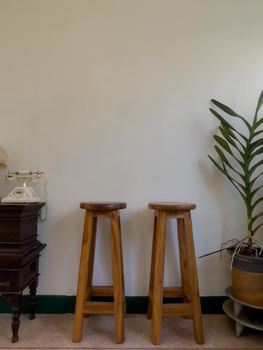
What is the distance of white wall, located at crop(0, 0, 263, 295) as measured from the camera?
1.76m

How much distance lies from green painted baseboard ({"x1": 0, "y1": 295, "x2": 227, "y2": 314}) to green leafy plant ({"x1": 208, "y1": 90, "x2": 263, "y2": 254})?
48 cm

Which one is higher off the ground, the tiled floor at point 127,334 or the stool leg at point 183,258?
the stool leg at point 183,258

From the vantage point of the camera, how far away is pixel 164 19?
5.99 feet

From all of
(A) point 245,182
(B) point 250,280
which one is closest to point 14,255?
(B) point 250,280

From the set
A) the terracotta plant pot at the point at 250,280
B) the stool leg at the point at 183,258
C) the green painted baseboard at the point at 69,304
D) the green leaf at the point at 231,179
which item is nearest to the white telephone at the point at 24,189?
the green painted baseboard at the point at 69,304

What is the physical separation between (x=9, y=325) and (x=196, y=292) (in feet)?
3.67

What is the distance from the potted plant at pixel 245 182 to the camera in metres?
1.42

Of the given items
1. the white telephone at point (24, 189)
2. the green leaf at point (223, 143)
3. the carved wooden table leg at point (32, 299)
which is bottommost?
the carved wooden table leg at point (32, 299)

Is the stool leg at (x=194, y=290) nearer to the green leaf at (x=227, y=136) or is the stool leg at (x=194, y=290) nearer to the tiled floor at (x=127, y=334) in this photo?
the tiled floor at (x=127, y=334)

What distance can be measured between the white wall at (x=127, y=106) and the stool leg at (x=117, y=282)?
334 mm

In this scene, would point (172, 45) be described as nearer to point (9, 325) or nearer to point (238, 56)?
point (238, 56)

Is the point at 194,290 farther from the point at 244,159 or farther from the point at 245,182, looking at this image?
the point at 244,159

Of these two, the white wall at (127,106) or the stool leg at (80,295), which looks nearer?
the stool leg at (80,295)

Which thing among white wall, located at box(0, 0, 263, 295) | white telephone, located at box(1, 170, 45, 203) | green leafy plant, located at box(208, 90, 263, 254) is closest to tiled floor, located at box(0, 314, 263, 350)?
white wall, located at box(0, 0, 263, 295)
